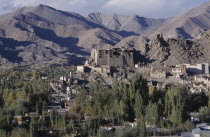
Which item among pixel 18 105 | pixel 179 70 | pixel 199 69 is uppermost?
pixel 199 69

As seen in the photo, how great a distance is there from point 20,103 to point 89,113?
5.52 m

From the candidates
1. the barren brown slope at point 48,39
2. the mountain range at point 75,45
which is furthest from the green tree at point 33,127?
the barren brown slope at point 48,39

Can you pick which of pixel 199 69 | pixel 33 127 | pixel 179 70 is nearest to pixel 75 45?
pixel 199 69

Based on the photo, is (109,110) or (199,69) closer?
(109,110)

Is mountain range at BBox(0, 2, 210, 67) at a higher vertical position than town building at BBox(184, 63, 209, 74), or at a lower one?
higher

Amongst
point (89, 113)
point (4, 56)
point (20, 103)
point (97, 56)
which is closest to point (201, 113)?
point (89, 113)

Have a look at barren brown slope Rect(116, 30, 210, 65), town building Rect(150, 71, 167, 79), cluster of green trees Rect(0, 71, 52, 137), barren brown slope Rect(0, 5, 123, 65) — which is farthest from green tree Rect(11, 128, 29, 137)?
barren brown slope Rect(0, 5, 123, 65)

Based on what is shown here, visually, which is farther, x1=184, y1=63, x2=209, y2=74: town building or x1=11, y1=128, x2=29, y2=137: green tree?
x1=184, y1=63, x2=209, y2=74: town building

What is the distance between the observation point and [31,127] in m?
27.0

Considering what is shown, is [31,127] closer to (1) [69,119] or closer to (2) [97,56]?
(1) [69,119]

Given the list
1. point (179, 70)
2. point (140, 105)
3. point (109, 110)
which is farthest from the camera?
point (179, 70)

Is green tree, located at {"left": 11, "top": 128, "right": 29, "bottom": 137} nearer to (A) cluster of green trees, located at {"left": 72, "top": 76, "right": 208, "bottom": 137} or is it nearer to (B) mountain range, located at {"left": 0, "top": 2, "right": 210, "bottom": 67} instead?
(A) cluster of green trees, located at {"left": 72, "top": 76, "right": 208, "bottom": 137}

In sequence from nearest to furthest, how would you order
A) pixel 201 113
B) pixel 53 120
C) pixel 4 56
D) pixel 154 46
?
pixel 53 120, pixel 201 113, pixel 154 46, pixel 4 56

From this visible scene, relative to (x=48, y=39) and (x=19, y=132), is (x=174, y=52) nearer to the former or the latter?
(x=19, y=132)
